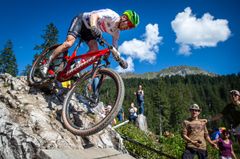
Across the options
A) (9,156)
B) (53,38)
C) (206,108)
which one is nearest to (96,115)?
(9,156)

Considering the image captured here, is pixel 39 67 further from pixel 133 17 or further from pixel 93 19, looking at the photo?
pixel 133 17

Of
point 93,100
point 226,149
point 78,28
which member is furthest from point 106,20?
point 226,149

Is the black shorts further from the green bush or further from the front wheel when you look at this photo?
the green bush

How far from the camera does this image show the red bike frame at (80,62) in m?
5.49

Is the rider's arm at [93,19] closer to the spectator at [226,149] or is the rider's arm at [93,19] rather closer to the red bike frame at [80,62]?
the red bike frame at [80,62]

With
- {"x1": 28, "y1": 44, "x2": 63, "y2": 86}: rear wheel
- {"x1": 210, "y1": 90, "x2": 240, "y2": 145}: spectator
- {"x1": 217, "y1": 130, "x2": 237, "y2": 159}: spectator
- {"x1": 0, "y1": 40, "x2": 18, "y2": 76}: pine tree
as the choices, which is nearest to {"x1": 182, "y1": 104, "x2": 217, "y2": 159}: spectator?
{"x1": 210, "y1": 90, "x2": 240, "y2": 145}: spectator

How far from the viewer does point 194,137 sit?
6.47 meters

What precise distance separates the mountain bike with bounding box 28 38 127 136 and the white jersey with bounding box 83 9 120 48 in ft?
1.89

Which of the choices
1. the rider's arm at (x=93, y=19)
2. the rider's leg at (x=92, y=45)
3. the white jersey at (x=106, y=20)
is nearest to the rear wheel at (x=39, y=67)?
the rider's leg at (x=92, y=45)

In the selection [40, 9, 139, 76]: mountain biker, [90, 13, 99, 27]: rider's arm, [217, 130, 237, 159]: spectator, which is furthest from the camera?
[217, 130, 237, 159]: spectator

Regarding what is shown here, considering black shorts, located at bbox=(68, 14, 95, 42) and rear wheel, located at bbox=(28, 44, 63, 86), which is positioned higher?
black shorts, located at bbox=(68, 14, 95, 42)

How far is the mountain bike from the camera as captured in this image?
485 centimetres

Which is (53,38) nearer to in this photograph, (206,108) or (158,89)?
(158,89)

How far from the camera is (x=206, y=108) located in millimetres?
125250
